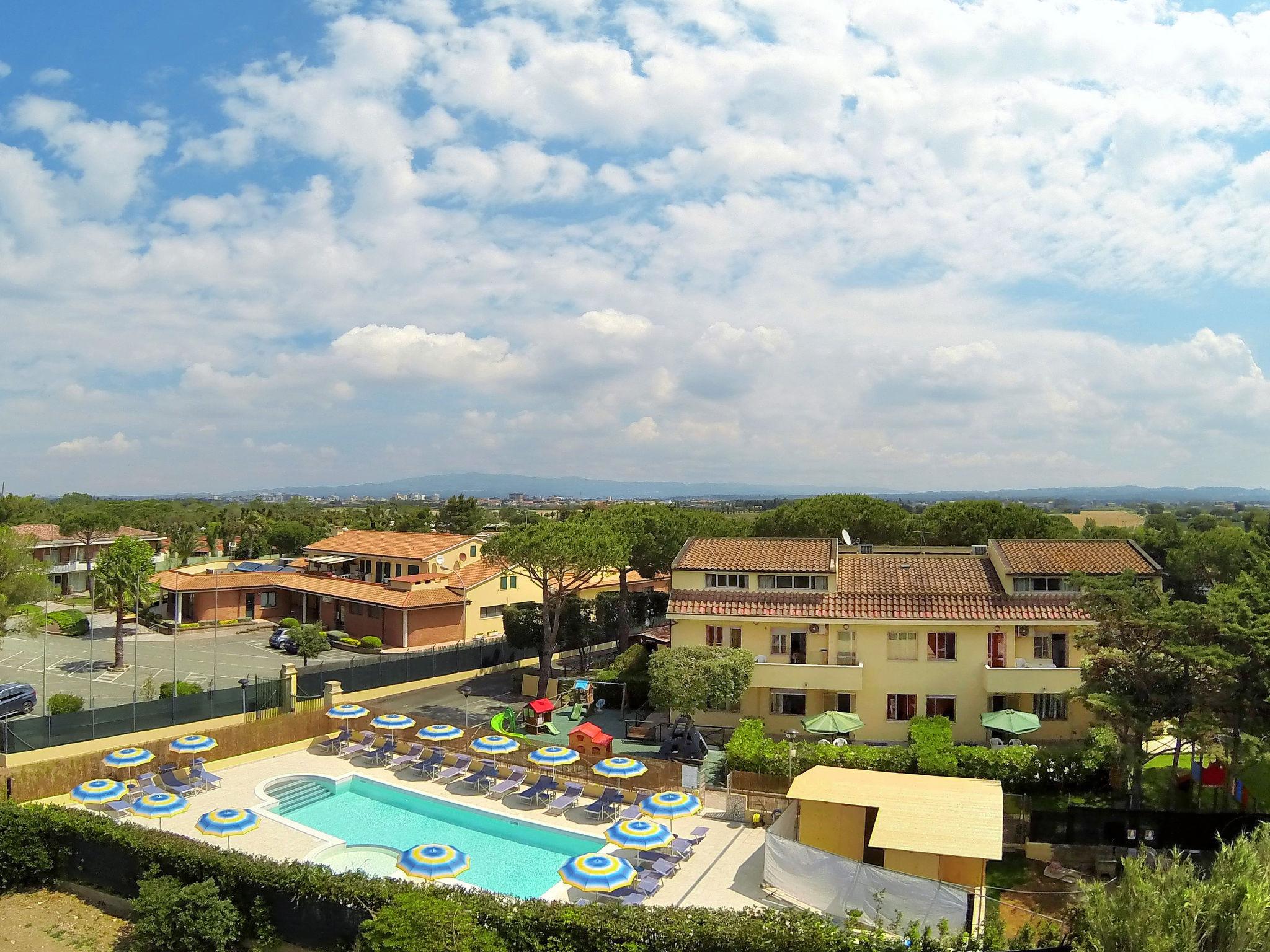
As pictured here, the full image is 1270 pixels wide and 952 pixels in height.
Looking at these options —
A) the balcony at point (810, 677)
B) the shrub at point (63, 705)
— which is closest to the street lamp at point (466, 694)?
the balcony at point (810, 677)

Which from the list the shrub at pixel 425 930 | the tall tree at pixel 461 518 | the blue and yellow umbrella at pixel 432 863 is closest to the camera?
Result: the shrub at pixel 425 930

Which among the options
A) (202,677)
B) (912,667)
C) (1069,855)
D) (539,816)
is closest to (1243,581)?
(1069,855)

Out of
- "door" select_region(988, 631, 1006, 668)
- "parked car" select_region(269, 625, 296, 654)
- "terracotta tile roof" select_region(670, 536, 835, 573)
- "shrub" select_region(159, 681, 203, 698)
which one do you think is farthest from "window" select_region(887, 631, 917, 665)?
"parked car" select_region(269, 625, 296, 654)

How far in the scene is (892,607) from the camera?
30.9m

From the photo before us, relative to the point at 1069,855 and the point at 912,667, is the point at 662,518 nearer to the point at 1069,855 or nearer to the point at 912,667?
the point at 912,667

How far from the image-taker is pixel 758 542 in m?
35.4

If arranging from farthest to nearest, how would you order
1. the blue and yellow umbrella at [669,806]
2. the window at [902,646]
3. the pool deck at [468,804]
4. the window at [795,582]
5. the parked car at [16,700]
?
1. the parked car at [16,700]
2. the window at [795,582]
3. the window at [902,646]
4. the blue and yellow umbrella at [669,806]
5. the pool deck at [468,804]

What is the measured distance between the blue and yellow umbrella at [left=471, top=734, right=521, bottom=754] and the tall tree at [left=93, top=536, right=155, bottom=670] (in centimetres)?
2383

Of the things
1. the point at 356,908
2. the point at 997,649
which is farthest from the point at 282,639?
the point at 997,649

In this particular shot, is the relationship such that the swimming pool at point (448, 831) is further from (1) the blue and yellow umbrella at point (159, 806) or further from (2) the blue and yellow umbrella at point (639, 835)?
(1) the blue and yellow umbrella at point (159, 806)

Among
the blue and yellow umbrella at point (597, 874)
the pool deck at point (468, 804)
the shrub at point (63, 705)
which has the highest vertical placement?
the shrub at point (63, 705)

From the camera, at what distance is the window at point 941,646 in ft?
100

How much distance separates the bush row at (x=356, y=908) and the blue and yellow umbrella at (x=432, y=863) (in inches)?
94.9

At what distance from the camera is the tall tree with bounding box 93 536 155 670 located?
4225 cm
